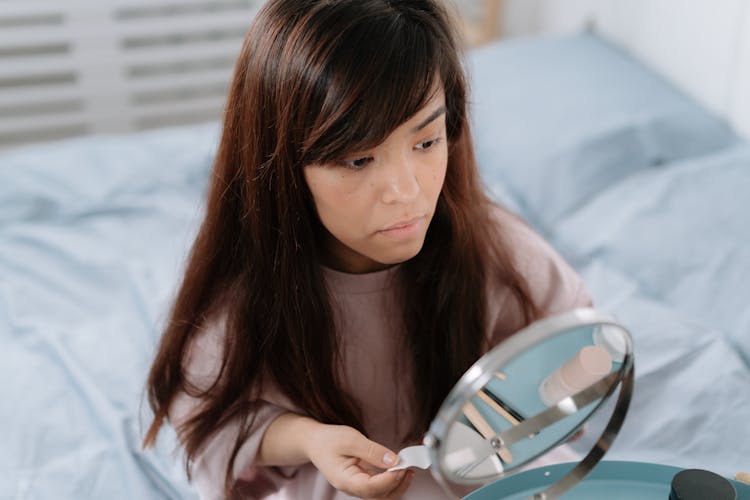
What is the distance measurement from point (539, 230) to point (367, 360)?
647 millimetres

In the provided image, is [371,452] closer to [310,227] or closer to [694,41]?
[310,227]

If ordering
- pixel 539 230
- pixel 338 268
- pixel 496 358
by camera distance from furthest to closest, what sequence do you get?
pixel 539 230 → pixel 338 268 → pixel 496 358

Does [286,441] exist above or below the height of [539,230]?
above

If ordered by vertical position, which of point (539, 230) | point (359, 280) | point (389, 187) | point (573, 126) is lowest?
point (539, 230)

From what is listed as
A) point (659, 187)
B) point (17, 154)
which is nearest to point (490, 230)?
point (659, 187)

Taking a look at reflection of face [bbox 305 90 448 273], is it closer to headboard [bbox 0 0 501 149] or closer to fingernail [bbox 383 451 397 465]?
fingernail [bbox 383 451 397 465]

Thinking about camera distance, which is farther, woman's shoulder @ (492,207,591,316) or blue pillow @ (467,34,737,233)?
blue pillow @ (467,34,737,233)

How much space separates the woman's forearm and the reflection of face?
0.19m

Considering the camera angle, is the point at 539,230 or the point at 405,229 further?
the point at 539,230

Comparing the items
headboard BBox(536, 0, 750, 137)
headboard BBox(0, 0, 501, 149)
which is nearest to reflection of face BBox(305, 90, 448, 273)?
headboard BBox(536, 0, 750, 137)

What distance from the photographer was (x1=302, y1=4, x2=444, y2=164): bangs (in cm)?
76

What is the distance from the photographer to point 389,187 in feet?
2.58

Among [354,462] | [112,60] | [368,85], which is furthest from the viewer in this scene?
[112,60]

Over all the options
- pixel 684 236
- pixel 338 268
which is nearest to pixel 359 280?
pixel 338 268
